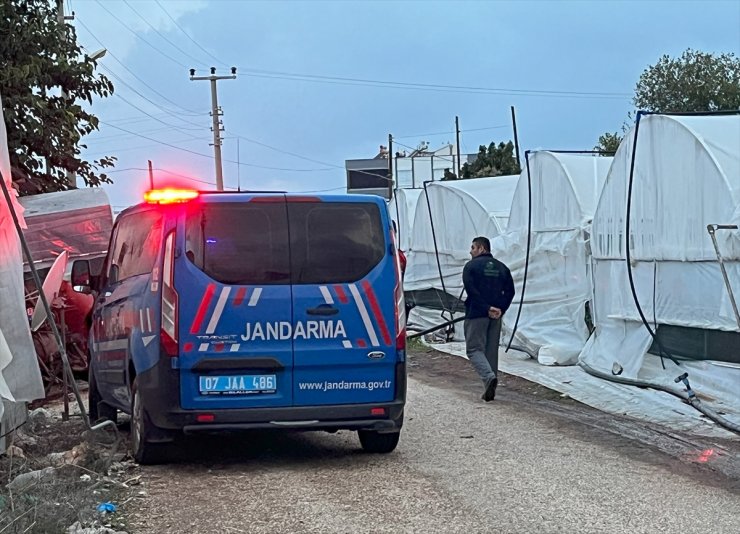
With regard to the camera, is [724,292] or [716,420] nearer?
[716,420]

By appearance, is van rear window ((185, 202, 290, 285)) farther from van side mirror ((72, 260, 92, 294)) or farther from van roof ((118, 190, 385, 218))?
van side mirror ((72, 260, 92, 294))

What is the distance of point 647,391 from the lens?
11.8 metres

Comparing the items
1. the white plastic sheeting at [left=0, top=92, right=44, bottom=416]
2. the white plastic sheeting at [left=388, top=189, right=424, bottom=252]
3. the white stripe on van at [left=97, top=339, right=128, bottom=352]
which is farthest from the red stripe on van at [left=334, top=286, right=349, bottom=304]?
the white plastic sheeting at [left=388, top=189, right=424, bottom=252]

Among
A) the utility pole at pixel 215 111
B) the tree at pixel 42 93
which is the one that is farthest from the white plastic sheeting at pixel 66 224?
the utility pole at pixel 215 111

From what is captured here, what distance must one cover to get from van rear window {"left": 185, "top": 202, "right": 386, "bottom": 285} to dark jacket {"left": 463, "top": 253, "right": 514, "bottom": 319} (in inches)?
154

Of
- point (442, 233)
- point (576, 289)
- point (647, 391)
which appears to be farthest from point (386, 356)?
point (442, 233)

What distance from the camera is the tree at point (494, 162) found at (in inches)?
1895

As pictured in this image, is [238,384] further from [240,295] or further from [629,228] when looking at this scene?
[629,228]

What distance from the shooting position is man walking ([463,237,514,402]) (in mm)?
11859

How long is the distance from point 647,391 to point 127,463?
20.8 feet

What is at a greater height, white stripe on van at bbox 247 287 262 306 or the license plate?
white stripe on van at bbox 247 287 262 306

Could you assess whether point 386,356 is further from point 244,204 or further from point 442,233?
point 442,233

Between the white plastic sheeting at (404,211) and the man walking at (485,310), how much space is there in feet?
45.0

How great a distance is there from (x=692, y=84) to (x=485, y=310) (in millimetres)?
37270
